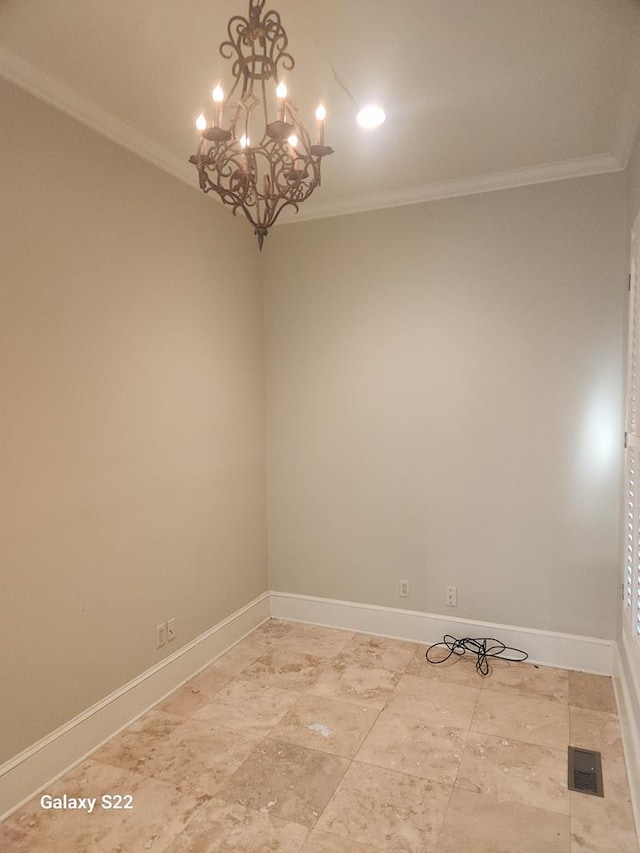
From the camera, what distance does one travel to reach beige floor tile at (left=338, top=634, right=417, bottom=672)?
3.32 metres

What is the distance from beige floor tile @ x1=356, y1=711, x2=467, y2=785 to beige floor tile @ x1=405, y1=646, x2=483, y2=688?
0.45 m

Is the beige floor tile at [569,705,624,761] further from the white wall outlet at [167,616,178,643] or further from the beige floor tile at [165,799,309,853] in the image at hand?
the white wall outlet at [167,616,178,643]

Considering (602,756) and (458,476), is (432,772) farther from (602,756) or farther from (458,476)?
(458,476)

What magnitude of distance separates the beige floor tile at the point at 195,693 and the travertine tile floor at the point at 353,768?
10 mm

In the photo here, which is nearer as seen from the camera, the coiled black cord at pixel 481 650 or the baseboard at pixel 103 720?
the baseboard at pixel 103 720

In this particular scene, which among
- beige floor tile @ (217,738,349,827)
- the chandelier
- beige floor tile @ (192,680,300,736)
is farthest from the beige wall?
beige floor tile @ (192,680,300,736)

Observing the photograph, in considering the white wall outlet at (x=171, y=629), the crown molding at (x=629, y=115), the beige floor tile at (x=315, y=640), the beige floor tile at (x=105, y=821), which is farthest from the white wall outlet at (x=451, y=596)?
the crown molding at (x=629, y=115)

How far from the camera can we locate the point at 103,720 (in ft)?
8.46

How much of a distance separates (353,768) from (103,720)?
1.13m

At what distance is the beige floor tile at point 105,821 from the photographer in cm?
198

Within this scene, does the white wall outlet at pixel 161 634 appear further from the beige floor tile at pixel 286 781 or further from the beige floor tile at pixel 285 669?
the beige floor tile at pixel 286 781

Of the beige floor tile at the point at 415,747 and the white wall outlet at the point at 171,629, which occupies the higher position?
the white wall outlet at the point at 171,629

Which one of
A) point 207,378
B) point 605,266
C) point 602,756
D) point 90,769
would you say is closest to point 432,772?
point 602,756

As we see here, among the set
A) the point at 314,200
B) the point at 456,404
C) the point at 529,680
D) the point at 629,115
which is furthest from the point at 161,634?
the point at 629,115
